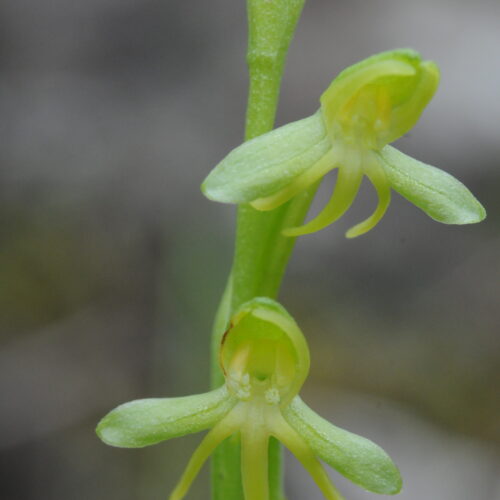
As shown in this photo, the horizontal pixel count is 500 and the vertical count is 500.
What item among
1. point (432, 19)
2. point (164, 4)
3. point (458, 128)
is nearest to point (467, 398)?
point (458, 128)

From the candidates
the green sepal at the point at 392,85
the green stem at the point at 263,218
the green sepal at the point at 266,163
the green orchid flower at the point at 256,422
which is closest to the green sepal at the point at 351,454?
the green orchid flower at the point at 256,422

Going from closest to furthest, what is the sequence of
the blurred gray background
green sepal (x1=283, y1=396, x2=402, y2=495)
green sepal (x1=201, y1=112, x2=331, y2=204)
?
1. green sepal (x1=201, y1=112, x2=331, y2=204)
2. green sepal (x1=283, y1=396, x2=402, y2=495)
3. the blurred gray background

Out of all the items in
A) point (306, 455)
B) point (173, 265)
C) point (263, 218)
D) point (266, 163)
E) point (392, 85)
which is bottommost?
point (306, 455)

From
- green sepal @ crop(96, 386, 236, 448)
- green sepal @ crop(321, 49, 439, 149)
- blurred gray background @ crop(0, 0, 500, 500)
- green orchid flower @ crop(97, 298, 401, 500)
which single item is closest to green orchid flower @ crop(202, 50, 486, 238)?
green sepal @ crop(321, 49, 439, 149)

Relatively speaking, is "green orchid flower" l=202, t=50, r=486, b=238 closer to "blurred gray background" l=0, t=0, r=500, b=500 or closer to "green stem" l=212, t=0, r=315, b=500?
"green stem" l=212, t=0, r=315, b=500

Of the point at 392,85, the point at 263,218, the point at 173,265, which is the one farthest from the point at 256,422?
the point at 173,265

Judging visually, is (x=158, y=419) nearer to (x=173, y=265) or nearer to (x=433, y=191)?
(x=433, y=191)

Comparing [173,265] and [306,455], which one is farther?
[173,265]
